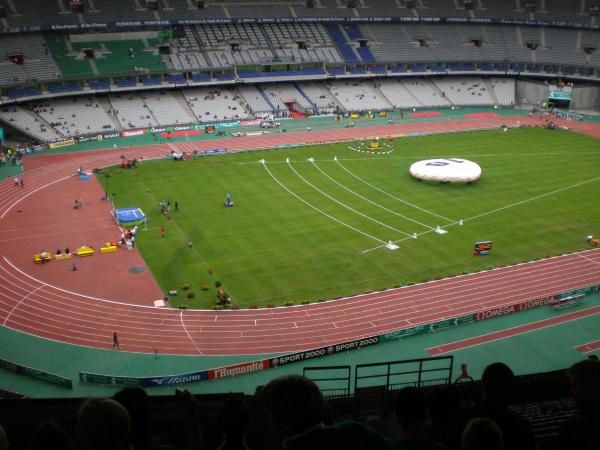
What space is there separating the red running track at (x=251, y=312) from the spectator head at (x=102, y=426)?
94.1 feet

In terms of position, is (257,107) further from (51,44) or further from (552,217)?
(552,217)

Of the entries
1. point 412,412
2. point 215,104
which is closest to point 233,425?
point 412,412

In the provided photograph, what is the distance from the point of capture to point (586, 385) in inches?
299

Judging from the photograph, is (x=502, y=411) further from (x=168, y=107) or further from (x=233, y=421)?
(x=168, y=107)

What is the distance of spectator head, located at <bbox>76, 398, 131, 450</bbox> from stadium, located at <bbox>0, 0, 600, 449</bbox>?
5 centimetres

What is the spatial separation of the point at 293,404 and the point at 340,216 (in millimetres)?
49951

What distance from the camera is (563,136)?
290ft

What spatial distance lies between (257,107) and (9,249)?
57711 mm

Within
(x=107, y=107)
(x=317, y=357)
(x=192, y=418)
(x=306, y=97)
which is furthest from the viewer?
(x=306, y=97)

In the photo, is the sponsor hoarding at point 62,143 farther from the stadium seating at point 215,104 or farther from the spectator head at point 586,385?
the spectator head at point 586,385

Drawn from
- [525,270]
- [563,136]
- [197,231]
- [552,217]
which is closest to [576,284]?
[525,270]

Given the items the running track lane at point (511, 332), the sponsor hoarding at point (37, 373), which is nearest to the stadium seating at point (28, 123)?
the sponsor hoarding at point (37, 373)

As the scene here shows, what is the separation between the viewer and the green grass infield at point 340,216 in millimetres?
44094

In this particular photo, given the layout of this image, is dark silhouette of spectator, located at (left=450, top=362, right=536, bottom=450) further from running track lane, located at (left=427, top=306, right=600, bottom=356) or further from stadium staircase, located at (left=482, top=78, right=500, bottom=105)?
stadium staircase, located at (left=482, top=78, right=500, bottom=105)
